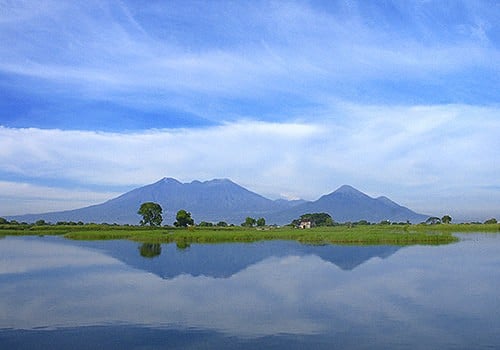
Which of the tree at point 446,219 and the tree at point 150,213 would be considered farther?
the tree at point 446,219

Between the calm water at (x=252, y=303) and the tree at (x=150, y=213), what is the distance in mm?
37410

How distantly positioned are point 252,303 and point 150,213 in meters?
51.1

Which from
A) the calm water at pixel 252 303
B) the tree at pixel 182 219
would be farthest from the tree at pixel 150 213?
the calm water at pixel 252 303

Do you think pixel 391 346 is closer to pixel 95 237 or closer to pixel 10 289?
pixel 10 289

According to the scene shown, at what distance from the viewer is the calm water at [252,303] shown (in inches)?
412

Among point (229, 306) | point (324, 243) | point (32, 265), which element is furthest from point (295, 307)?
point (324, 243)

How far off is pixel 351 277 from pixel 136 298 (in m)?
8.51

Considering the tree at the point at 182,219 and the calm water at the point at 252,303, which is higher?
the tree at the point at 182,219

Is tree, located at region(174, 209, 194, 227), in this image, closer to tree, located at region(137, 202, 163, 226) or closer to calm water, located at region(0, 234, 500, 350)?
tree, located at region(137, 202, 163, 226)

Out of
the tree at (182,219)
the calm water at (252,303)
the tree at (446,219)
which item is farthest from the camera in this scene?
the tree at (446,219)

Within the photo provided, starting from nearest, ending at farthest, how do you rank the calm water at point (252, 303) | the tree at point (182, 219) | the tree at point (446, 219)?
the calm water at point (252, 303)
the tree at point (182, 219)
the tree at point (446, 219)

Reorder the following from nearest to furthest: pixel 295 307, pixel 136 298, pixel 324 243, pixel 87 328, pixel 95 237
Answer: pixel 87 328 → pixel 295 307 → pixel 136 298 → pixel 324 243 → pixel 95 237

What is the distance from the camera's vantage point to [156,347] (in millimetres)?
9883

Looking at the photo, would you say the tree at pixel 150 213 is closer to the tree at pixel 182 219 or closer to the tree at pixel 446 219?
the tree at pixel 182 219
